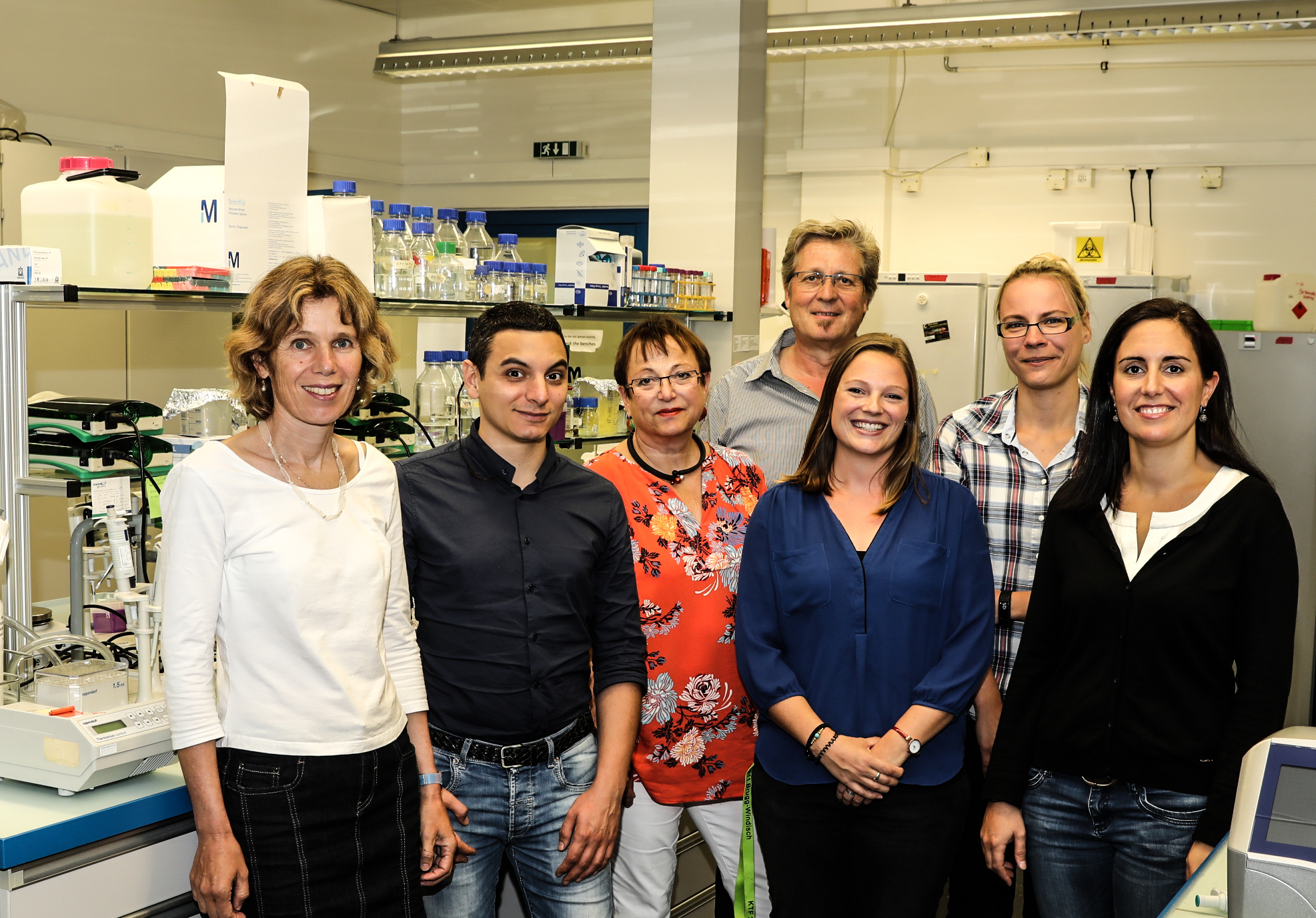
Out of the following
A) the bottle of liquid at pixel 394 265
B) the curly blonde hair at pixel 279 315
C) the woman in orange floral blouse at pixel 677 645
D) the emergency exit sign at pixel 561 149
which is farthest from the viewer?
the emergency exit sign at pixel 561 149

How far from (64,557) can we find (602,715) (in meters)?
3.34

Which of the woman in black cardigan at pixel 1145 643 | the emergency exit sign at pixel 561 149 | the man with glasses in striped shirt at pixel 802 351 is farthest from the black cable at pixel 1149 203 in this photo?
the woman in black cardigan at pixel 1145 643

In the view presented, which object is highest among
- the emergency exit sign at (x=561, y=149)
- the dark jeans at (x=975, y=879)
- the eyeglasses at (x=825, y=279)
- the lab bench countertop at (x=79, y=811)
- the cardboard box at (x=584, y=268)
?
the emergency exit sign at (x=561, y=149)

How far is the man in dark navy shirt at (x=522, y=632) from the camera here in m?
1.89

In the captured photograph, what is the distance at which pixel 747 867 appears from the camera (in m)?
2.10

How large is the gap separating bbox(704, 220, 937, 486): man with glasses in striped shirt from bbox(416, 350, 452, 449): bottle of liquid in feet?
2.45

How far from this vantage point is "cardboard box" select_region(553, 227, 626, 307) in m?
3.17

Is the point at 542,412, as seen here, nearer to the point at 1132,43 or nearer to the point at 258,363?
the point at 258,363

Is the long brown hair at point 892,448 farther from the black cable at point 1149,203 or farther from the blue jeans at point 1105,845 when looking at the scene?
the black cable at point 1149,203

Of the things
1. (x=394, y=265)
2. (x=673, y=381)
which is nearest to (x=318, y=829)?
(x=673, y=381)

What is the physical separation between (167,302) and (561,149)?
16.9 feet

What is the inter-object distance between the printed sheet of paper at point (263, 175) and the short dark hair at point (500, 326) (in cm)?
55

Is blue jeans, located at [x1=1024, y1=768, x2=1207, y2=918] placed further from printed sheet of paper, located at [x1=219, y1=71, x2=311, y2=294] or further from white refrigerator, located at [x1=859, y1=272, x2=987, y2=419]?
white refrigerator, located at [x1=859, y1=272, x2=987, y2=419]

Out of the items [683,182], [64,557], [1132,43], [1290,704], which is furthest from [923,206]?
[64,557]
